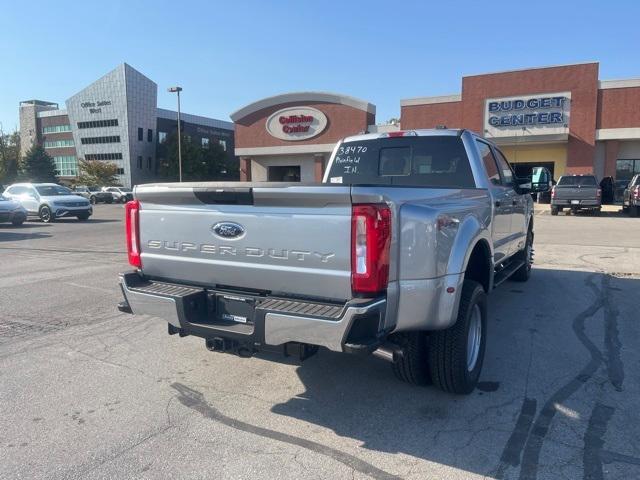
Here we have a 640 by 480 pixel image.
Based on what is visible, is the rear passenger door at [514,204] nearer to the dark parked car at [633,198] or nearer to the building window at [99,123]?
the dark parked car at [633,198]

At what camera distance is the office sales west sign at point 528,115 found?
30703 mm

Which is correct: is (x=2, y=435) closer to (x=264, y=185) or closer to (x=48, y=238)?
(x=264, y=185)

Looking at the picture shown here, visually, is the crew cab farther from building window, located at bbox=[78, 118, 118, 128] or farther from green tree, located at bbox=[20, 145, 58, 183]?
building window, located at bbox=[78, 118, 118, 128]

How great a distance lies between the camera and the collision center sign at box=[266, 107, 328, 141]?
37469 millimetres

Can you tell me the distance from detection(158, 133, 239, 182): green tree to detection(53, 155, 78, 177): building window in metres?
16.1

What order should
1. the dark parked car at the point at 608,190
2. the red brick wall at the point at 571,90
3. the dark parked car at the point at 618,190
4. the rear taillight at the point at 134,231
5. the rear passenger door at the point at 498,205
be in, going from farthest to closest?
1. the dark parked car at the point at 618,190
2. the red brick wall at the point at 571,90
3. the dark parked car at the point at 608,190
4. the rear passenger door at the point at 498,205
5. the rear taillight at the point at 134,231

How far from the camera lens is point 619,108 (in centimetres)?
2956

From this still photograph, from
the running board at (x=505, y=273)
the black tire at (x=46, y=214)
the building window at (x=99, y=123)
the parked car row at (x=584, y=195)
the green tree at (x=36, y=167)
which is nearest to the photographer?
the running board at (x=505, y=273)

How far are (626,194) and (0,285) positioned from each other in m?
24.4

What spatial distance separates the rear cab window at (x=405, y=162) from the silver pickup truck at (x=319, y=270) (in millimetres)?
896

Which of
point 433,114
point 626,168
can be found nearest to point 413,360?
point 433,114

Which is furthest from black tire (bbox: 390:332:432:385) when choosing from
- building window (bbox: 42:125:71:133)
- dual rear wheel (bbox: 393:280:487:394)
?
building window (bbox: 42:125:71:133)

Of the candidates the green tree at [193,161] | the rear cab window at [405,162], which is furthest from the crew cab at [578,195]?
Answer: the green tree at [193,161]

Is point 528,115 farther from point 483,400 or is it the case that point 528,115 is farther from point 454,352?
point 454,352
